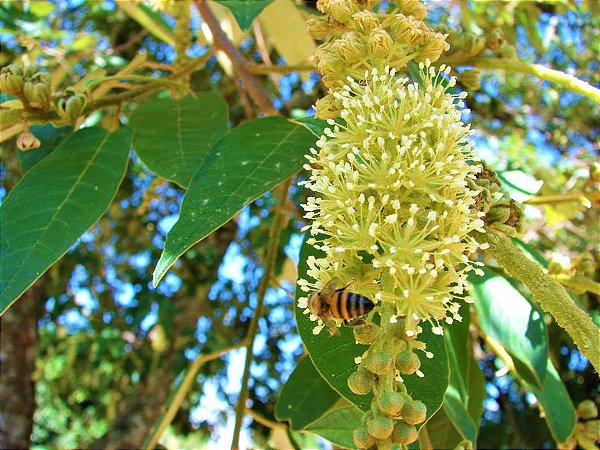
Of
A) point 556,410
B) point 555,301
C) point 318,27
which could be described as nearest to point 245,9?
point 318,27

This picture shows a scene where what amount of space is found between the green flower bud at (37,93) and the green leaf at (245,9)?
391 mm

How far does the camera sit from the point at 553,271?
1.51 metres

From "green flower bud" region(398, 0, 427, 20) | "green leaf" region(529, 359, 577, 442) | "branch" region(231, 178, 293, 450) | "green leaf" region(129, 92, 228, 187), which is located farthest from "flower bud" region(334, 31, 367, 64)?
"green leaf" region(529, 359, 577, 442)

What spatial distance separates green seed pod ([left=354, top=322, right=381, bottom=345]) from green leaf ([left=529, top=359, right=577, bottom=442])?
751 millimetres

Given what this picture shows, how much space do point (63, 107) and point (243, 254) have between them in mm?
2766

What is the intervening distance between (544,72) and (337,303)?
0.81 meters

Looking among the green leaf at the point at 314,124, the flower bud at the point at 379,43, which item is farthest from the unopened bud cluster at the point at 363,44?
the green leaf at the point at 314,124

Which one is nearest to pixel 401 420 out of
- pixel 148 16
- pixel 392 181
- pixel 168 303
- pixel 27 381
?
→ pixel 392 181

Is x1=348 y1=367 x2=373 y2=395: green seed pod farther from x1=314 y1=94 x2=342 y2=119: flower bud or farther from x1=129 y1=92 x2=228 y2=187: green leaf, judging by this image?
x1=129 y1=92 x2=228 y2=187: green leaf

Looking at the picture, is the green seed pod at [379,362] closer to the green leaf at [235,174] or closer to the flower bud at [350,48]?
the green leaf at [235,174]

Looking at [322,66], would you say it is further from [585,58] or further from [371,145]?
[585,58]

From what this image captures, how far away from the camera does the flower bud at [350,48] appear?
3.32 ft

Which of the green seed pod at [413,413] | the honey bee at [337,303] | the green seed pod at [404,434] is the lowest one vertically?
the green seed pod at [404,434]

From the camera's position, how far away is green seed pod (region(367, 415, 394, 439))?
703mm
